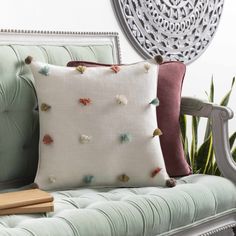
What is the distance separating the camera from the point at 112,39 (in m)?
2.33

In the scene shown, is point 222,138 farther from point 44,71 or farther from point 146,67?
point 44,71

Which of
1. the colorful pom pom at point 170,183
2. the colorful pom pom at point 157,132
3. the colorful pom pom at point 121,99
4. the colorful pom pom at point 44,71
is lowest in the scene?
the colorful pom pom at point 170,183

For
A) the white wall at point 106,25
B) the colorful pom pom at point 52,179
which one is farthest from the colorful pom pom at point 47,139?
the white wall at point 106,25

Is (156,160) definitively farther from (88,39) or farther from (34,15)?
(34,15)

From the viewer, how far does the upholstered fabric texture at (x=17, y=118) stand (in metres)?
1.86

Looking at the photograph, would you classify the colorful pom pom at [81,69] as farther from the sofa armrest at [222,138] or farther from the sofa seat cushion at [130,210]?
the sofa armrest at [222,138]

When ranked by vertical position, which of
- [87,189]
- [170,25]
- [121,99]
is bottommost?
[87,189]

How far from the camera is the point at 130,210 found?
1569mm

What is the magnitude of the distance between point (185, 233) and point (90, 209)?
0.36 meters

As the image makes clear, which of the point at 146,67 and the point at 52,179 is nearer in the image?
the point at 52,179

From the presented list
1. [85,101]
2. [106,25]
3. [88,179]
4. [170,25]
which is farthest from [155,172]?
[170,25]

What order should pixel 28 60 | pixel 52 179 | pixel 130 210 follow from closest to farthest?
1. pixel 130 210
2. pixel 52 179
3. pixel 28 60

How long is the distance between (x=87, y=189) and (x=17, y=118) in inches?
13.5

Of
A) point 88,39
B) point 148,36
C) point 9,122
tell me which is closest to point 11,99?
point 9,122
